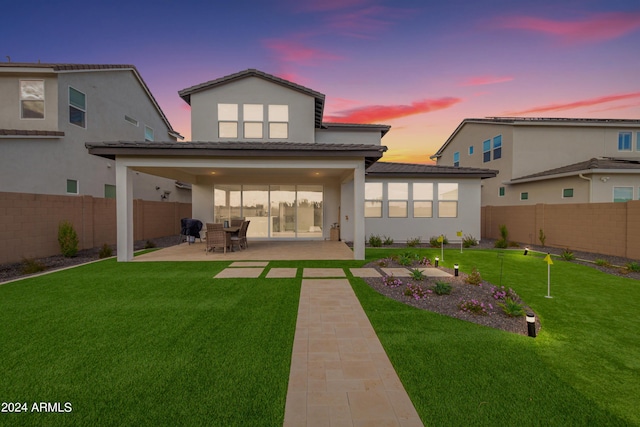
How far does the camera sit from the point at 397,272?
24.3ft

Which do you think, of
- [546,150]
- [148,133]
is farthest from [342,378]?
[148,133]

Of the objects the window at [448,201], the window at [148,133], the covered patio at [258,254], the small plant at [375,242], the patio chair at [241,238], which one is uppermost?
the window at [148,133]

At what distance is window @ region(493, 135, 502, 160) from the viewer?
17562 millimetres

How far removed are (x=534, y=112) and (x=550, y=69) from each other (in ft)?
25.4

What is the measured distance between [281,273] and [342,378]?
4.68 m

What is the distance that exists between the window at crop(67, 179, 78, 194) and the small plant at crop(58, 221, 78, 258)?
3351 mm

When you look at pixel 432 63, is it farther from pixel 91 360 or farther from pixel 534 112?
pixel 91 360

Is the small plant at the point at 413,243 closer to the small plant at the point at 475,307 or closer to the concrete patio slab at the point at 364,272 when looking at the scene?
the concrete patio slab at the point at 364,272

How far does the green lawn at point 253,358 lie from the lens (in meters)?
2.34

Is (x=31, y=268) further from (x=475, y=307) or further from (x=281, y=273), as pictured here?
(x=475, y=307)

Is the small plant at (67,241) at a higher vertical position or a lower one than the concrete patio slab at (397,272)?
higher

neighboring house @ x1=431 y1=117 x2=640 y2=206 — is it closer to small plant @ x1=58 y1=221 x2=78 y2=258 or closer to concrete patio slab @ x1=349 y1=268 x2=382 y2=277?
concrete patio slab @ x1=349 y1=268 x2=382 y2=277

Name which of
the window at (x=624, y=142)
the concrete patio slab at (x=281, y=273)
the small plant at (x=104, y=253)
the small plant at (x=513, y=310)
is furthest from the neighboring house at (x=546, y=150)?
the small plant at (x=104, y=253)

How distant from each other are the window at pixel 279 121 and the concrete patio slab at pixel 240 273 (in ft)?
24.3
